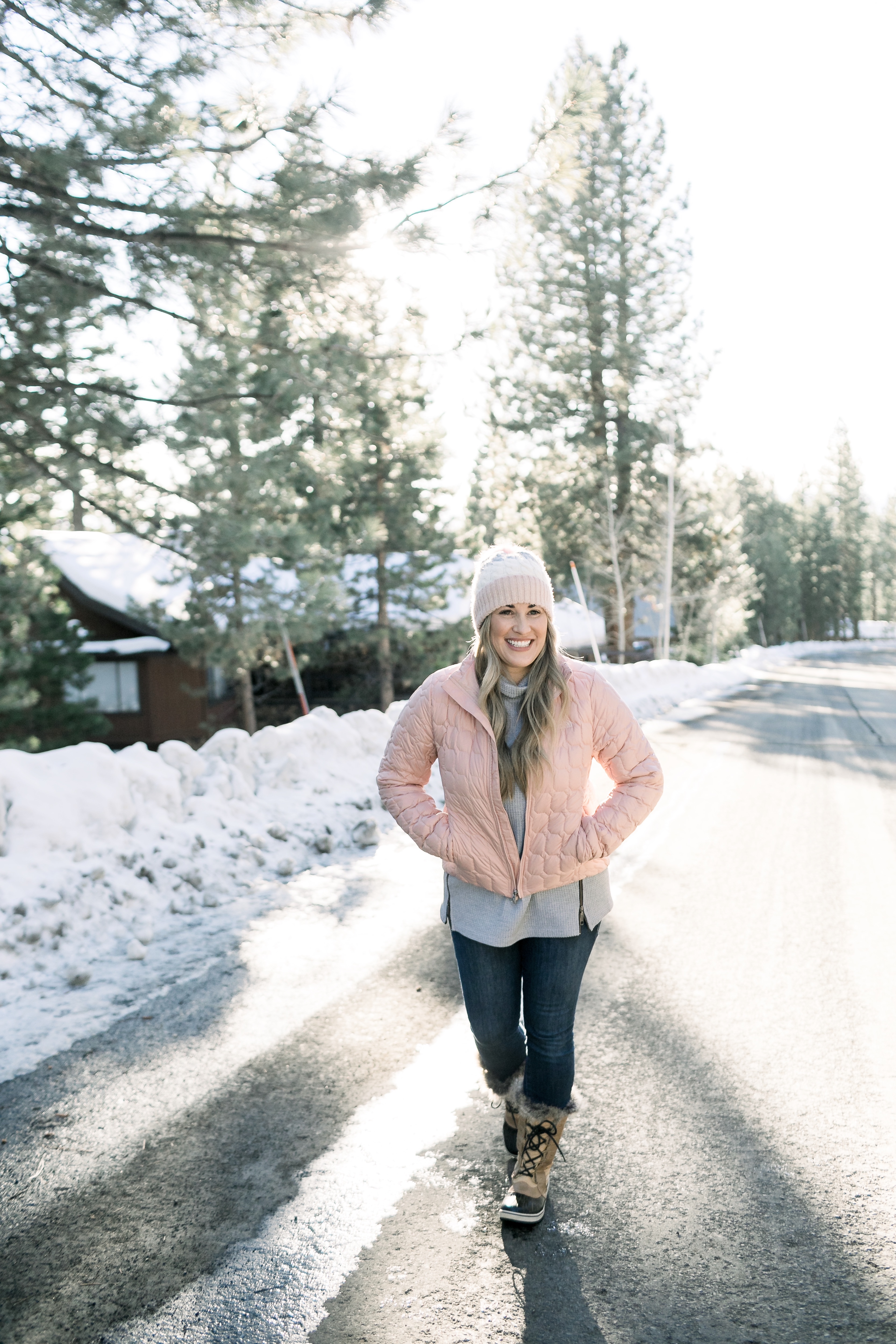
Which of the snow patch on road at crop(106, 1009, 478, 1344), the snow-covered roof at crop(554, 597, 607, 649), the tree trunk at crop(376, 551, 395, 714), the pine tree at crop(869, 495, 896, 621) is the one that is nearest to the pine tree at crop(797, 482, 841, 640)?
the pine tree at crop(869, 495, 896, 621)

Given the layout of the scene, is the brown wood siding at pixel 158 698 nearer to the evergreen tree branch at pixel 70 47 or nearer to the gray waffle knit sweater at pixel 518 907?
the evergreen tree branch at pixel 70 47

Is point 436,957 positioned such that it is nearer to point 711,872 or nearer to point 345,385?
point 711,872

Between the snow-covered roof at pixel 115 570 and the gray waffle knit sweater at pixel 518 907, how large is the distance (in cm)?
1783

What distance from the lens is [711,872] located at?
22.6 feet

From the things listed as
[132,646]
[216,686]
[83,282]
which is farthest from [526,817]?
[216,686]

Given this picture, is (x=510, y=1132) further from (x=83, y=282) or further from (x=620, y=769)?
(x=83, y=282)

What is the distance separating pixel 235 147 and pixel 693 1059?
7.09 metres

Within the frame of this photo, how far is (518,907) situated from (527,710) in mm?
574

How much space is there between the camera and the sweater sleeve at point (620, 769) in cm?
286

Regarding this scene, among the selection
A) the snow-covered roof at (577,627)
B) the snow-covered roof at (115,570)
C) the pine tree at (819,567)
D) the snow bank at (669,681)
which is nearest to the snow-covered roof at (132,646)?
the snow-covered roof at (115,570)

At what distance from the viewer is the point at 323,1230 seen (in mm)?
2879

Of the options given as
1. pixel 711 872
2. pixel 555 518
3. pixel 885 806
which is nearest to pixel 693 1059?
pixel 711 872

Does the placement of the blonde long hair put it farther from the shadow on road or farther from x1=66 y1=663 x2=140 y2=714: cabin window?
x1=66 y1=663 x2=140 y2=714: cabin window

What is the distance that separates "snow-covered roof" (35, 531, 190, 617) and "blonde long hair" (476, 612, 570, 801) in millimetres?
17812
